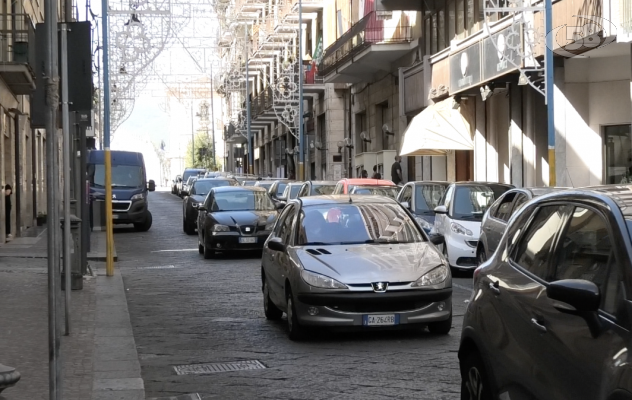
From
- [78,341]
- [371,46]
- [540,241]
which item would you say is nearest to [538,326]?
[540,241]

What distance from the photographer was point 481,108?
32375 millimetres

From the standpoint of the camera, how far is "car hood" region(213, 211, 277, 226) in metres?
23.0

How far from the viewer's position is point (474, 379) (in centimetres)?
613

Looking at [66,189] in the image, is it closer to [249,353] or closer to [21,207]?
[249,353]

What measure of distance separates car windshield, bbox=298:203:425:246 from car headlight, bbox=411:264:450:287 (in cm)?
95

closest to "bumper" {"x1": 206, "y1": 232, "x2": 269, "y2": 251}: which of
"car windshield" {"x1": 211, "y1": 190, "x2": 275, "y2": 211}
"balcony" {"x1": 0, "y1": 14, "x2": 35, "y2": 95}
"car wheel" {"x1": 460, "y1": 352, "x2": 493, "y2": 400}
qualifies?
"car windshield" {"x1": 211, "y1": 190, "x2": 275, "y2": 211}

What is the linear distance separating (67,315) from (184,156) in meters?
129

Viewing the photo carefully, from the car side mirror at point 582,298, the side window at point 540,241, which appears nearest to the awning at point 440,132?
the side window at point 540,241

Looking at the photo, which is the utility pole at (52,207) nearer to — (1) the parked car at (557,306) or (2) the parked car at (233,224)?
(1) the parked car at (557,306)

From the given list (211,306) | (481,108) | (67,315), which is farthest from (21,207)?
(67,315)

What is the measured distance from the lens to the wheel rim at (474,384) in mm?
6012

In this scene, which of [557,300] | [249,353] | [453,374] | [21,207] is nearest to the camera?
[557,300]

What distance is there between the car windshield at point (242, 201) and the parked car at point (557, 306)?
18198 millimetres

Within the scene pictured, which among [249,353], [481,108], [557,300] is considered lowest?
[249,353]
